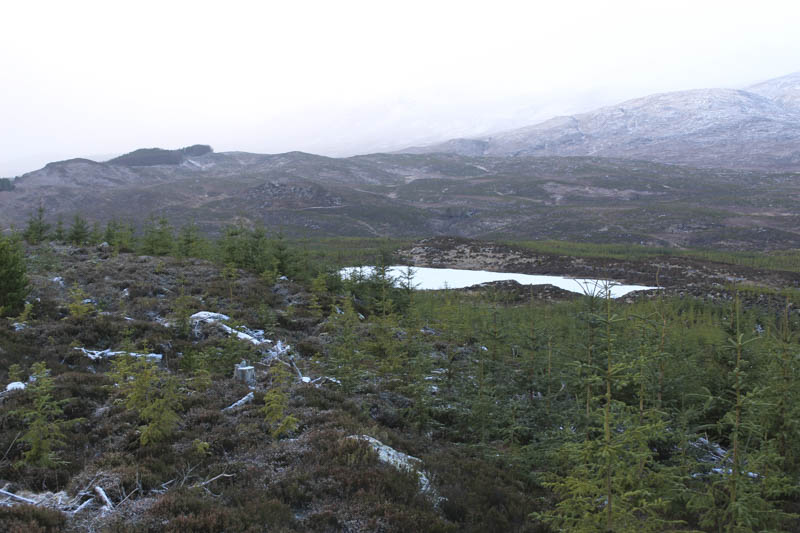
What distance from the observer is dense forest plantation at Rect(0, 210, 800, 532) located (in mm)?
5070

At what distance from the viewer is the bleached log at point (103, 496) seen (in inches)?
207

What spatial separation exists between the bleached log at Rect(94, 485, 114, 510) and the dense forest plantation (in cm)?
8

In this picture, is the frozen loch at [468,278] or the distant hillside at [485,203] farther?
the distant hillside at [485,203]

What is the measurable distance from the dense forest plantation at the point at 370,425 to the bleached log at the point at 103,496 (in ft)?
0.25

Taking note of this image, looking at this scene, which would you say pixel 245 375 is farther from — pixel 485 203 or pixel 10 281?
pixel 485 203

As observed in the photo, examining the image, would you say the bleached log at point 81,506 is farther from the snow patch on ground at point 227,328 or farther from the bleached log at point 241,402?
the snow patch on ground at point 227,328

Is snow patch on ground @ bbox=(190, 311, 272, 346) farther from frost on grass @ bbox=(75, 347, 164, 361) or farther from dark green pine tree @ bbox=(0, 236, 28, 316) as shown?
dark green pine tree @ bbox=(0, 236, 28, 316)

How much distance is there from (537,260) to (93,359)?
5080 centimetres

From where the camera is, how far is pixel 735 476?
4.82 meters

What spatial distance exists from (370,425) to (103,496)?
13.9 ft

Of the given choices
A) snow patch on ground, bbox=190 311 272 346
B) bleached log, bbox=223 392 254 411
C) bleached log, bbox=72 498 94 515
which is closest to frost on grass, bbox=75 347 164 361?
snow patch on ground, bbox=190 311 272 346

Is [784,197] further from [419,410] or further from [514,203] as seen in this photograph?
[419,410]

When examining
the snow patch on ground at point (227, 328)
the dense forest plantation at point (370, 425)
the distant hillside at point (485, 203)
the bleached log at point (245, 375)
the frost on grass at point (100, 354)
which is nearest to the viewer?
the dense forest plantation at point (370, 425)

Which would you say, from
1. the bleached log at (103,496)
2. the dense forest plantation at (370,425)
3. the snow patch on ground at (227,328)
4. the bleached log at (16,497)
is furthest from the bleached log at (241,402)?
the snow patch on ground at (227,328)
